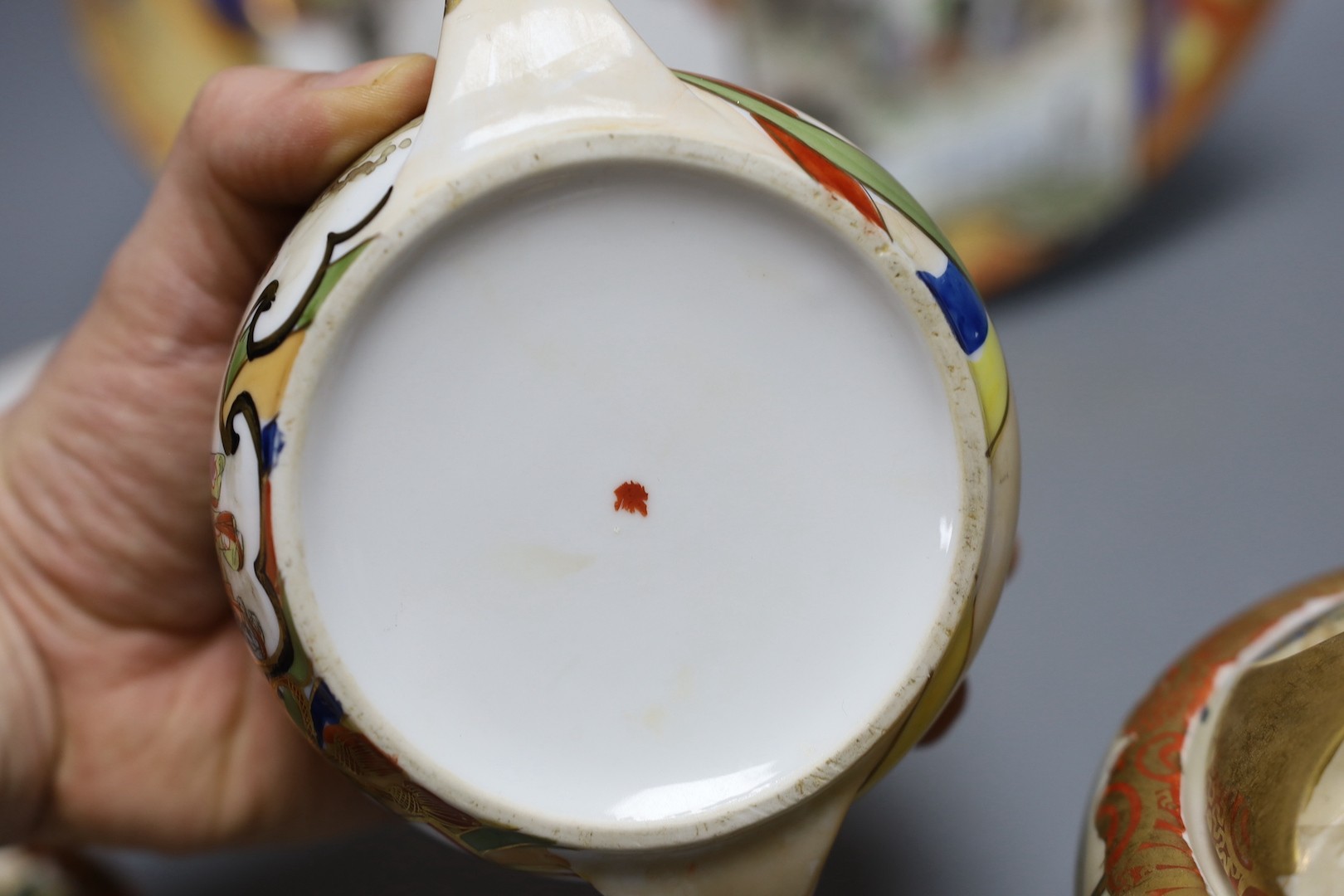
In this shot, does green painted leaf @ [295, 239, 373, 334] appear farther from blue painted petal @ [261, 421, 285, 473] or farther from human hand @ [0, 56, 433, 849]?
human hand @ [0, 56, 433, 849]

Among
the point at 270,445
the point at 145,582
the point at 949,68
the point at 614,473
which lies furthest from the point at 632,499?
the point at 949,68

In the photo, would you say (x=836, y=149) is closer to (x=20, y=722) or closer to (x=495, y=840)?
(x=495, y=840)

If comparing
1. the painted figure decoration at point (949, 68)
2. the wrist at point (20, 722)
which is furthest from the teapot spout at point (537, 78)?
the painted figure decoration at point (949, 68)

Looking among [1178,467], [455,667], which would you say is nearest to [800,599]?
[455,667]

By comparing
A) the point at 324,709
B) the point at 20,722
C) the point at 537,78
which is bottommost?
the point at 20,722

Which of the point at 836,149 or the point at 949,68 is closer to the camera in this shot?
the point at 836,149

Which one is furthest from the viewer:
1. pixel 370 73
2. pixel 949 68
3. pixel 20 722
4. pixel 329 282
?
pixel 949 68

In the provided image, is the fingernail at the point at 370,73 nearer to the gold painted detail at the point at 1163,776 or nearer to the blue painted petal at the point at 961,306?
the blue painted petal at the point at 961,306

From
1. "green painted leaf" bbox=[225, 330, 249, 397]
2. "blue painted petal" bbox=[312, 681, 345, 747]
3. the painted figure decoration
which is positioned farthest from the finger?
the painted figure decoration
